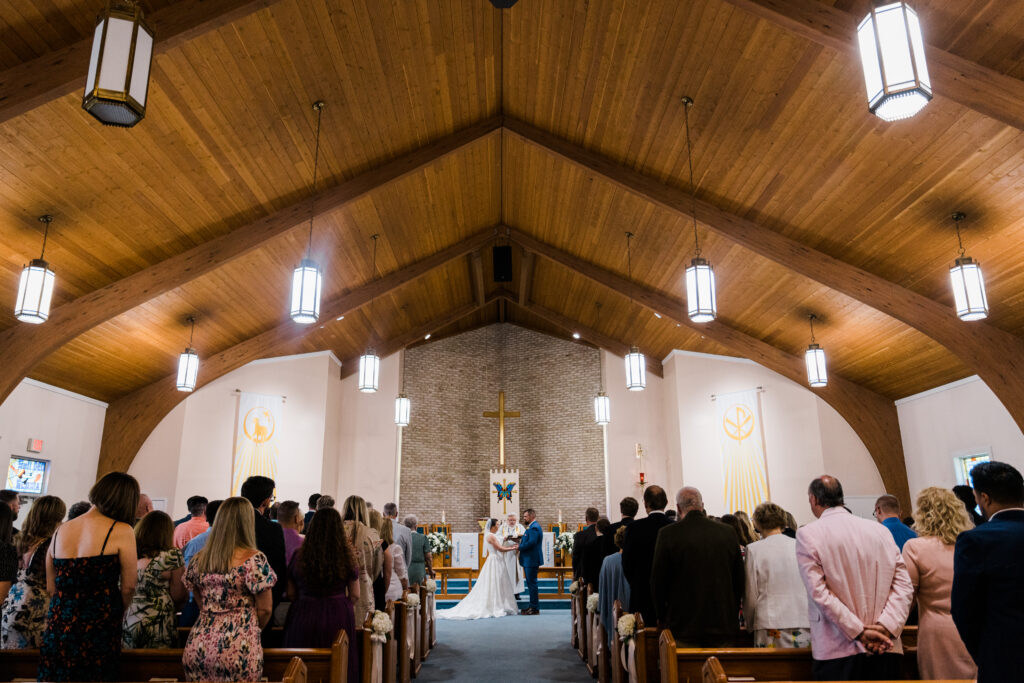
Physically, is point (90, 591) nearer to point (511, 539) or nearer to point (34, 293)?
point (34, 293)

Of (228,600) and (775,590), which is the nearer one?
(228,600)

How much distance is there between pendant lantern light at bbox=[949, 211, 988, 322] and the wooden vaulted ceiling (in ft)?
1.70

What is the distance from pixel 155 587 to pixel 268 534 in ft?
1.69

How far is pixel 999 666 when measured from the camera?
5.99 feet

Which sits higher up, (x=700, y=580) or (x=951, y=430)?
(x=951, y=430)

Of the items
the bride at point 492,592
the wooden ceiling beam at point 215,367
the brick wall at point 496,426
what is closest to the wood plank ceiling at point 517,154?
the wooden ceiling beam at point 215,367

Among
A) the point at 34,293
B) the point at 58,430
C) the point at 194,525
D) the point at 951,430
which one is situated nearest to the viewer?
the point at 194,525

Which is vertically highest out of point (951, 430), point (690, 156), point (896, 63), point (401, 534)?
point (690, 156)

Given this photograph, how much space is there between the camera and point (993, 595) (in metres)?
1.87

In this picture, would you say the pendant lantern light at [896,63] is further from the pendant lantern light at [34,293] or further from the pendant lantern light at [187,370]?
the pendant lantern light at [187,370]

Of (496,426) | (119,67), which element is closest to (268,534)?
(119,67)

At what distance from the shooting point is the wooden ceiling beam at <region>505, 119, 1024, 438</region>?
20.9 ft

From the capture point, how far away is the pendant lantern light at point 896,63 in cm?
264

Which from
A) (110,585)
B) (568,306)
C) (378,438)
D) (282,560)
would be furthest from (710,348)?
(110,585)
